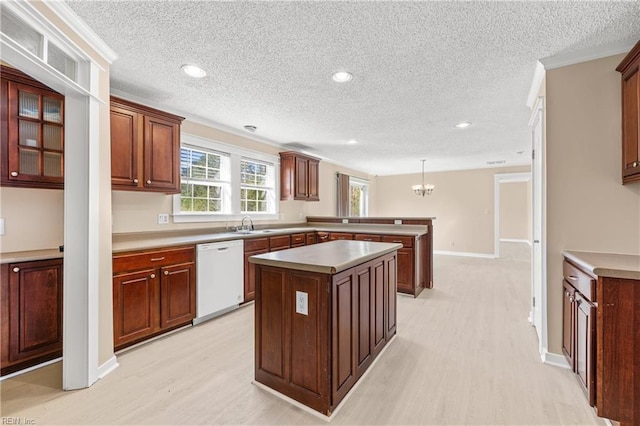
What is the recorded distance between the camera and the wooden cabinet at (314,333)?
1.66 metres

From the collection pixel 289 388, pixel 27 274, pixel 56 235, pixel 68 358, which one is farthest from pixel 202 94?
pixel 289 388

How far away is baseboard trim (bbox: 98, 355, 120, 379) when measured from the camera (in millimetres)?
2023

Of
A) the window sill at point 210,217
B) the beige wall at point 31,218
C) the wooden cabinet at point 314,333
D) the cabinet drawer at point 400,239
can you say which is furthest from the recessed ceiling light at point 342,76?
the beige wall at point 31,218

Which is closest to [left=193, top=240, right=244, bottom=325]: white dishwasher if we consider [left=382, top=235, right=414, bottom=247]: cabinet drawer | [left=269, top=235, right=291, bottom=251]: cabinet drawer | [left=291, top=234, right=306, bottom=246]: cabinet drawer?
[left=269, top=235, right=291, bottom=251]: cabinet drawer

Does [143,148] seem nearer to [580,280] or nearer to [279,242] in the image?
[279,242]

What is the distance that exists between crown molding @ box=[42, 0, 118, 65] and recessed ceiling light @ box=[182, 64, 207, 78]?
0.49 m

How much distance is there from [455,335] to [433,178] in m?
6.07

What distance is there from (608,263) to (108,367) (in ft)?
11.4

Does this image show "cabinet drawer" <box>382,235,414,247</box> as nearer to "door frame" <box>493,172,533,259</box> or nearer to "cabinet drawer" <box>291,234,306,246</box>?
"cabinet drawer" <box>291,234,306,246</box>

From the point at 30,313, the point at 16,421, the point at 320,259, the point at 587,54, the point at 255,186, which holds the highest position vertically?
the point at 587,54

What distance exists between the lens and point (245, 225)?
4.35m

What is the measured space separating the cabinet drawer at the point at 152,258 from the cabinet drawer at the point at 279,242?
1.20 metres

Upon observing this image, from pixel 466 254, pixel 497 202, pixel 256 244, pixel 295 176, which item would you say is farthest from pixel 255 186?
pixel 497 202

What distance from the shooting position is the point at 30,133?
2.14 meters
